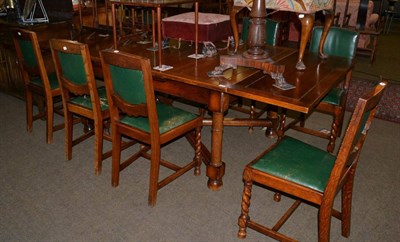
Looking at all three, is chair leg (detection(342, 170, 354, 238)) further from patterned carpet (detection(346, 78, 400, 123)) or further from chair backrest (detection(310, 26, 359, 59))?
patterned carpet (detection(346, 78, 400, 123))

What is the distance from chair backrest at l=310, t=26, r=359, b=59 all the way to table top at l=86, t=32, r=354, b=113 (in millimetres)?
286

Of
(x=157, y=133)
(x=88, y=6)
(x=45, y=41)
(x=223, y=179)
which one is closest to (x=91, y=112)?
(x=157, y=133)

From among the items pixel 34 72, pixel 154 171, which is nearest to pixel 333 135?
pixel 154 171

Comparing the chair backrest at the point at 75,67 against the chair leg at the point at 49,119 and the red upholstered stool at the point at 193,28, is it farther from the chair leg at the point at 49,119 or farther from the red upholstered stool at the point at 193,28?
the red upholstered stool at the point at 193,28

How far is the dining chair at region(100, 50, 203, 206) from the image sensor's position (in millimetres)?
1945

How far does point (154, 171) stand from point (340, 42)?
180 cm

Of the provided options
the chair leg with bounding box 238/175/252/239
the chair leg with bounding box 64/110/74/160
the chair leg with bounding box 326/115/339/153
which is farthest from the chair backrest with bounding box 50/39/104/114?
the chair leg with bounding box 326/115/339/153

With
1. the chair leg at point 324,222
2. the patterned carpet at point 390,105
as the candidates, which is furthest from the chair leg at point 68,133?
the patterned carpet at point 390,105

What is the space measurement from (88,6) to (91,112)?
2.62 m

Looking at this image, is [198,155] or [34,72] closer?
[198,155]

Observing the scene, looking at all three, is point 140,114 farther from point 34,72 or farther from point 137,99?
point 34,72

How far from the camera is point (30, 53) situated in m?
2.76

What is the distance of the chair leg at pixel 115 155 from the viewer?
7.55ft

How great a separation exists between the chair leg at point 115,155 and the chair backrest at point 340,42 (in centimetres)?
168
